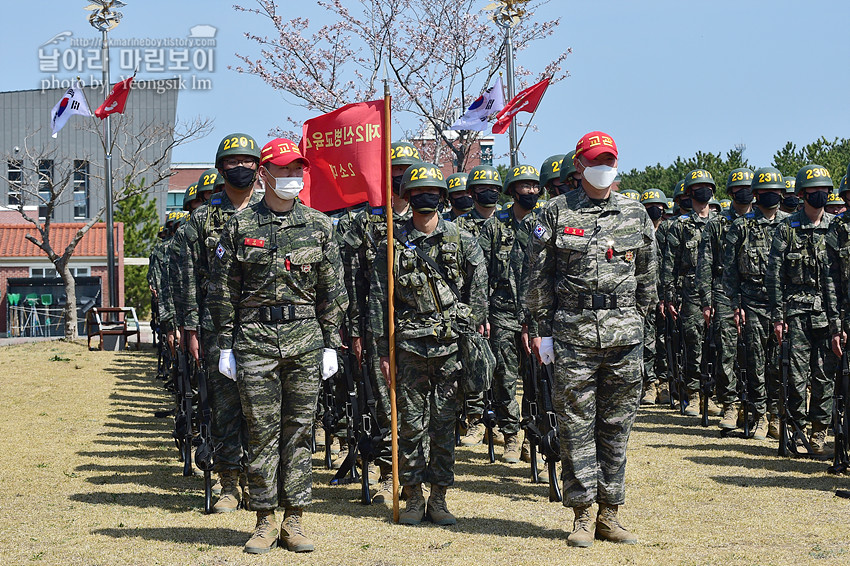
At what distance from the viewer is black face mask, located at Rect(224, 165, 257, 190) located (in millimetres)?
8070

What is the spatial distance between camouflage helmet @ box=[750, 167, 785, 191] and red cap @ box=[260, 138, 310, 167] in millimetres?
6598

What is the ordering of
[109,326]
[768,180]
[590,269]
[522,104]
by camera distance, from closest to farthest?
[590,269] → [768,180] → [522,104] → [109,326]

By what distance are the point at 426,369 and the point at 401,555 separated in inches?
61.9

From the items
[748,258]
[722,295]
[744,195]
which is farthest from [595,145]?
[744,195]

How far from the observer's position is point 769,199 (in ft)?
39.7

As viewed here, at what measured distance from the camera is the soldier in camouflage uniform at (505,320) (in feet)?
34.5

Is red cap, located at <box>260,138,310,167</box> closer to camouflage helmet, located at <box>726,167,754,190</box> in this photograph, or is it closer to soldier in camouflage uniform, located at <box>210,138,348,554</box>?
soldier in camouflage uniform, located at <box>210,138,348,554</box>

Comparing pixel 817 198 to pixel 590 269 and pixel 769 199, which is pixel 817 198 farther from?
pixel 590 269

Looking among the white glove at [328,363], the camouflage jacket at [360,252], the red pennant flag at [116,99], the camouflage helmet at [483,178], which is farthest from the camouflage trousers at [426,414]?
the red pennant flag at [116,99]

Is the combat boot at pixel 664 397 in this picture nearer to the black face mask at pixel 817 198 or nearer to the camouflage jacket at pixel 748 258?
the camouflage jacket at pixel 748 258

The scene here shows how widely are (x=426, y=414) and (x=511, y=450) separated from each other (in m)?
2.90

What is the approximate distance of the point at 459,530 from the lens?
7.75m

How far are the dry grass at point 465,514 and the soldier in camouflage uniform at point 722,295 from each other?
62 cm

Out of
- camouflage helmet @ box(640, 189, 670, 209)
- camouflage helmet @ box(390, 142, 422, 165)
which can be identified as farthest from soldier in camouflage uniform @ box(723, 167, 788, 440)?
camouflage helmet @ box(390, 142, 422, 165)
